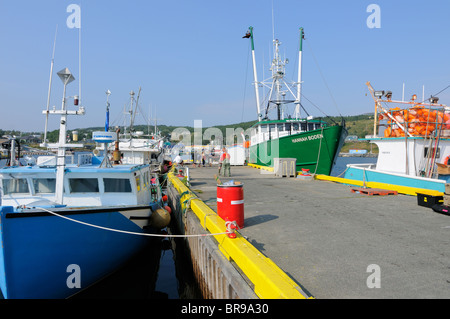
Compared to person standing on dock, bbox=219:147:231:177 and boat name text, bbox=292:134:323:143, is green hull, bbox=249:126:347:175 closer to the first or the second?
boat name text, bbox=292:134:323:143

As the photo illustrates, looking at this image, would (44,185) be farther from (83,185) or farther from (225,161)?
(225,161)

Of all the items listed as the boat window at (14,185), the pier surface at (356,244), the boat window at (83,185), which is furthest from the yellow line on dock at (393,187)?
the boat window at (14,185)

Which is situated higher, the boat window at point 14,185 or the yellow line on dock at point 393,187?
the boat window at point 14,185

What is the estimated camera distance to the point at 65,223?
617cm

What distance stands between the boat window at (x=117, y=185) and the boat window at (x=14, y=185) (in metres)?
1.93

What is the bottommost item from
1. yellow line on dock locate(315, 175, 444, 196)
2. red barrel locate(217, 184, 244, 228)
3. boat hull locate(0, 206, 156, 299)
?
boat hull locate(0, 206, 156, 299)

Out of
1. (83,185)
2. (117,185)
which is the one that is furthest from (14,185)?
(117,185)

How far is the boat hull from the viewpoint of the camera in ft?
18.5

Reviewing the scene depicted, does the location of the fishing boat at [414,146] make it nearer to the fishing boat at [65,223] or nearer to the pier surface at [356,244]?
the pier surface at [356,244]

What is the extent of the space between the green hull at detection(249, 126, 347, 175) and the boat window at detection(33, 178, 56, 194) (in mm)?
16059

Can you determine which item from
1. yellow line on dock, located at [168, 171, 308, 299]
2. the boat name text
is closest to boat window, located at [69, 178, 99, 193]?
yellow line on dock, located at [168, 171, 308, 299]

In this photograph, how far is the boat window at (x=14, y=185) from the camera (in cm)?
762

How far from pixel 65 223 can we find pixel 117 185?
6.80ft

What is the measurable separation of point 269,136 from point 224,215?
19.7 metres
